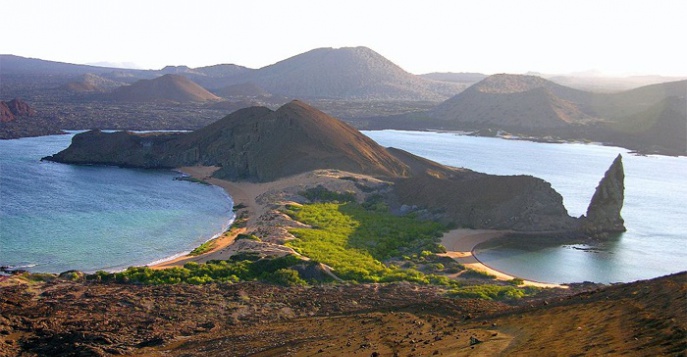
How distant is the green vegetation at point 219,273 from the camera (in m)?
28.7

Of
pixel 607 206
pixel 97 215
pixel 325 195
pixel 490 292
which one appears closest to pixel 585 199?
pixel 607 206

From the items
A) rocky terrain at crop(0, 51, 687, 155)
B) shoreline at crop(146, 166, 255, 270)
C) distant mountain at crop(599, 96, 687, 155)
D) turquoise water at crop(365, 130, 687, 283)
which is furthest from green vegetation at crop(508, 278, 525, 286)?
distant mountain at crop(599, 96, 687, 155)

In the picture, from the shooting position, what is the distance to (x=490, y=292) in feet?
95.9

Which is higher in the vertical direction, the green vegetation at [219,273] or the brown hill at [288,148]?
the brown hill at [288,148]

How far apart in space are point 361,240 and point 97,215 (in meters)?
22.0

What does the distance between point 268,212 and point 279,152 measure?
2082 cm

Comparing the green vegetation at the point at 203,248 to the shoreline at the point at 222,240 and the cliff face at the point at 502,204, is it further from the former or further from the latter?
the cliff face at the point at 502,204

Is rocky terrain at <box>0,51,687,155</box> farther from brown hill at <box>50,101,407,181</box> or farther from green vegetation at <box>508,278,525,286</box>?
green vegetation at <box>508,278,525,286</box>

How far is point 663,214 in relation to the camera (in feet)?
189

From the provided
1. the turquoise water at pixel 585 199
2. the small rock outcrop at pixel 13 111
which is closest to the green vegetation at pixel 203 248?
the turquoise water at pixel 585 199

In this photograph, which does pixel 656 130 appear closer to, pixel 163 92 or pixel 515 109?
pixel 515 109

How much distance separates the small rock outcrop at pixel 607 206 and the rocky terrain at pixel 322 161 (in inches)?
9.8

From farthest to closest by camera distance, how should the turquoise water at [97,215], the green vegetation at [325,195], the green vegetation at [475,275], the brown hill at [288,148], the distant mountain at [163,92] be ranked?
the distant mountain at [163,92] → the brown hill at [288,148] → the green vegetation at [325,195] → the turquoise water at [97,215] → the green vegetation at [475,275]

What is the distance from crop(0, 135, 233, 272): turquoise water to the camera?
35.5 m
